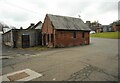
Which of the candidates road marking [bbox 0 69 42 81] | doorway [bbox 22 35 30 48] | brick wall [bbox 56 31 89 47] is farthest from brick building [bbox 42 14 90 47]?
road marking [bbox 0 69 42 81]

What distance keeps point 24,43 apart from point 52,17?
748 centimetres

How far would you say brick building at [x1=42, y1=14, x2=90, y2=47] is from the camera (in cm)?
2284

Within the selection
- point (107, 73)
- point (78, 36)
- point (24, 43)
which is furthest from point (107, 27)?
point (107, 73)

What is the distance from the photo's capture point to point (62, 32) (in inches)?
917

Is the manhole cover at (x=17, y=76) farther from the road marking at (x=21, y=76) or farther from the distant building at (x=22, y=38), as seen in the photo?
the distant building at (x=22, y=38)

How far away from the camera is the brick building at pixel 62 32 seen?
74.9ft

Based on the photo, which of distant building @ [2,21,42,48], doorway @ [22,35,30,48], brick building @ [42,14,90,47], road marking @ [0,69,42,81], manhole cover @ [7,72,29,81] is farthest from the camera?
doorway @ [22,35,30,48]

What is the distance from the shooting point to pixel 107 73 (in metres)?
8.43

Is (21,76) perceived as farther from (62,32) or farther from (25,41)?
(25,41)

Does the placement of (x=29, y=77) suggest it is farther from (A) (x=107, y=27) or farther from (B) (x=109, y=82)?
(A) (x=107, y=27)

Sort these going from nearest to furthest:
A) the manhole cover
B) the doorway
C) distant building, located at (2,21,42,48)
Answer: the manhole cover
distant building, located at (2,21,42,48)
the doorway

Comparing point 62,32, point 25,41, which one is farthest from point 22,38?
point 62,32

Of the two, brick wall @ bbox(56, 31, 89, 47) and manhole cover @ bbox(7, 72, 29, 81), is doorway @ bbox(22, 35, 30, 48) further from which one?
manhole cover @ bbox(7, 72, 29, 81)

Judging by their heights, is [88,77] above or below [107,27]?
below
